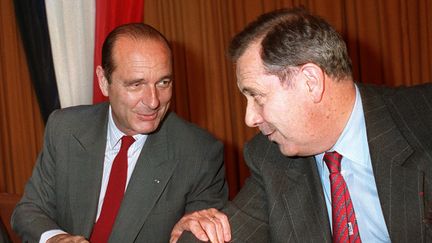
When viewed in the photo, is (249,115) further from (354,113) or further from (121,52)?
(121,52)

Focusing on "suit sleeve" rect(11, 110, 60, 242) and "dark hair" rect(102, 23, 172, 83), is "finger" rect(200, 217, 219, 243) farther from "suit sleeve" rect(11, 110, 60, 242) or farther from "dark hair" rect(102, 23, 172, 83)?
"dark hair" rect(102, 23, 172, 83)

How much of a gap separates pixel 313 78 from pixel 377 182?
0.37m

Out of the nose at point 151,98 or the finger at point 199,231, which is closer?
the finger at point 199,231

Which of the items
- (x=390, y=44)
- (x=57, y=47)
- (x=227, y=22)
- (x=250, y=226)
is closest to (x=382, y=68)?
(x=390, y=44)

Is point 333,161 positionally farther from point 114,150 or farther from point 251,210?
point 114,150

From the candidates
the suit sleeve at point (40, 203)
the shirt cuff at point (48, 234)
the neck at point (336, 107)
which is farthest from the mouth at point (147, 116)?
the neck at point (336, 107)

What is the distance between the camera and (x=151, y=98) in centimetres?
269

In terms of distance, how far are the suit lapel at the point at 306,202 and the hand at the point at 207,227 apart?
22cm

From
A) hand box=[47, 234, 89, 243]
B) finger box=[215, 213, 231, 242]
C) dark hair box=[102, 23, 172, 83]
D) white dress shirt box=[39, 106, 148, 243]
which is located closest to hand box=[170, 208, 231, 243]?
finger box=[215, 213, 231, 242]

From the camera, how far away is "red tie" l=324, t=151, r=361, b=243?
6.65 feet

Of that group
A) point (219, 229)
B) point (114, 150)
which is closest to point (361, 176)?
point (219, 229)

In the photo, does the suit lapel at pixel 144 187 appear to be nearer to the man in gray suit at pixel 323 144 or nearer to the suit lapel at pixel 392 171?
the man in gray suit at pixel 323 144

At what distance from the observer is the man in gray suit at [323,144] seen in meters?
1.93

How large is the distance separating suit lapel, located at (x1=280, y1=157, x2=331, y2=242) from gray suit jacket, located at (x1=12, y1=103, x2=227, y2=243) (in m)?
0.53
